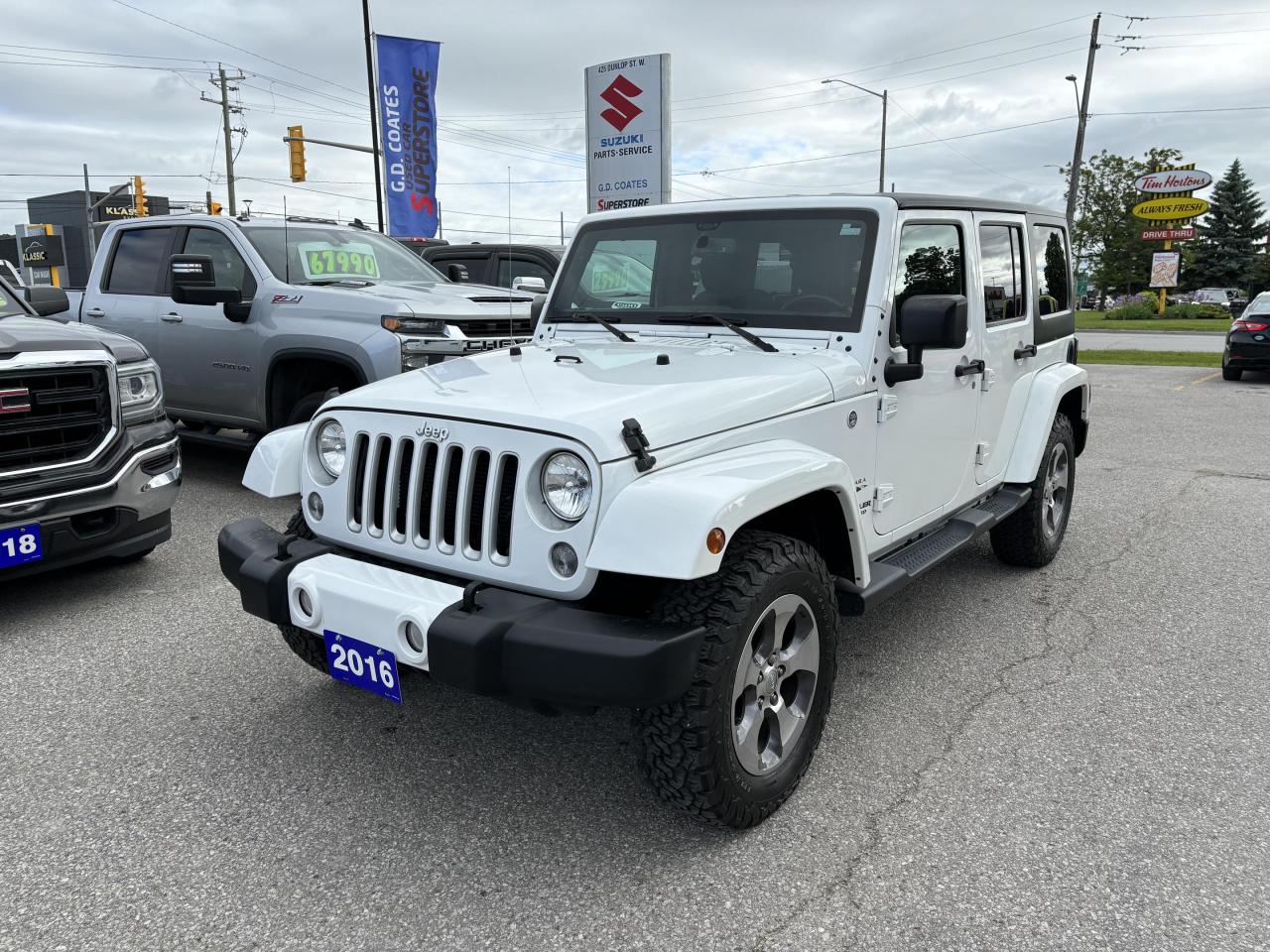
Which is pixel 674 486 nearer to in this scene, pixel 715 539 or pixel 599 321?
pixel 715 539

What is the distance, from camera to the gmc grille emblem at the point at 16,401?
4.13 meters

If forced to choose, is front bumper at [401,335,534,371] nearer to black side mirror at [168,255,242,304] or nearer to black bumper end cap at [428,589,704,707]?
black side mirror at [168,255,242,304]

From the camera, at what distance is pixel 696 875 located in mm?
2553

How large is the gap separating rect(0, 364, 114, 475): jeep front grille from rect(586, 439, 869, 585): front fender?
3.17 metres

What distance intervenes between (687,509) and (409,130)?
13619 millimetres

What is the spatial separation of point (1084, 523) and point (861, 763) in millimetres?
3909

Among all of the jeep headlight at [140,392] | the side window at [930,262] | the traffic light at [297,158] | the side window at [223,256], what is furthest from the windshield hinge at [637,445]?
the traffic light at [297,158]

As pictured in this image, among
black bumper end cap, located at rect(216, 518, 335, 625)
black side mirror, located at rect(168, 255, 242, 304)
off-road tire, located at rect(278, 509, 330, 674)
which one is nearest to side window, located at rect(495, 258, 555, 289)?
black side mirror, located at rect(168, 255, 242, 304)

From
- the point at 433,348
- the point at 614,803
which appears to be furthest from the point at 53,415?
the point at 614,803

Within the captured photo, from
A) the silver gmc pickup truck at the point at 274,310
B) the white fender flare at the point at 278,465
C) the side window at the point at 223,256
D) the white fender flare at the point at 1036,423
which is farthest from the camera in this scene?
the side window at the point at 223,256

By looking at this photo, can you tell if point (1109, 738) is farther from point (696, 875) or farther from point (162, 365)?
point (162, 365)

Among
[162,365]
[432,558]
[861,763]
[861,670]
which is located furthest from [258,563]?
[162,365]

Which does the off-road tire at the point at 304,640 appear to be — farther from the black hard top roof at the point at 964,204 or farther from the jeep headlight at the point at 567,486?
the black hard top roof at the point at 964,204

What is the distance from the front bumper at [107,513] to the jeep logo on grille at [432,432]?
2.42 m
